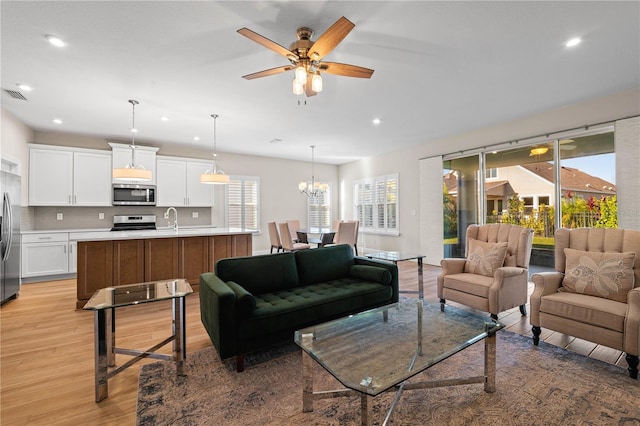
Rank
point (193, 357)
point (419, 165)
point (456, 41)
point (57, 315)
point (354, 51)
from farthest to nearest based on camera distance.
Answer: point (419, 165)
point (57, 315)
point (354, 51)
point (456, 41)
point (193, 357)

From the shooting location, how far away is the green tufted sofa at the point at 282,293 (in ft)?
7.19

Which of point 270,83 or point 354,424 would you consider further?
point 270,83

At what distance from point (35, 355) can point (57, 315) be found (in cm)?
117

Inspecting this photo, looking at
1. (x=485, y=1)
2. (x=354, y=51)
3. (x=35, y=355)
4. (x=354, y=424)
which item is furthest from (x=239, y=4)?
(x=35, y=355)

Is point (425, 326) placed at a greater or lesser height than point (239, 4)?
lesser

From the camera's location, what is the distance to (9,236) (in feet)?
12.4

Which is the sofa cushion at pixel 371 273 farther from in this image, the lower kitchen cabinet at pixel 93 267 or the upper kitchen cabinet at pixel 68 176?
the upper kitchen cabinet at pixel 68 176

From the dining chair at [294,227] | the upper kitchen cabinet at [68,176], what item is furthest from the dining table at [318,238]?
the upper kitchen cabinet at [68,176]

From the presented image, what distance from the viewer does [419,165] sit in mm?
6660

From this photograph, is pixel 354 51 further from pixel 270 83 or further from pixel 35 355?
pixel 35 355

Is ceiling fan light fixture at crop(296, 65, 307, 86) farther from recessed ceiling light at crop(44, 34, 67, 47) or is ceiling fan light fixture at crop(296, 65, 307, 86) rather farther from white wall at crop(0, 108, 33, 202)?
white wall at crop(0, 108, 33, 202)

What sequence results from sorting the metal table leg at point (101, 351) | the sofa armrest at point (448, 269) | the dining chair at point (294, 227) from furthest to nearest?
the dining chair at point (294, 227) → the sofa armrest at point (448, 269) → the metal table leg at point (101, 351)

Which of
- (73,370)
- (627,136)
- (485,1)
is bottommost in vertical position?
(73,370)

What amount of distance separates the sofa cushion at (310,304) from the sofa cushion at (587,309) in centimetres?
142
